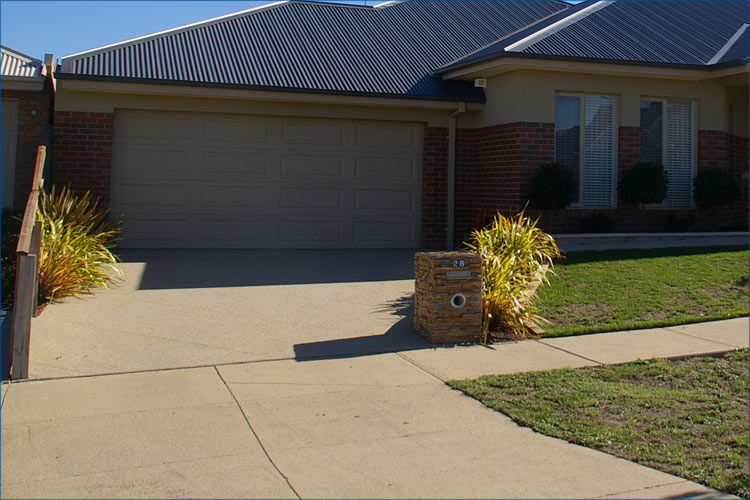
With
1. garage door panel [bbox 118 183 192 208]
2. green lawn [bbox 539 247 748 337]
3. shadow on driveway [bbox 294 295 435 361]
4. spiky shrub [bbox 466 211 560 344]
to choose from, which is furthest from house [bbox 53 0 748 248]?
shadow on driveway [bbox 294 295 435 361]

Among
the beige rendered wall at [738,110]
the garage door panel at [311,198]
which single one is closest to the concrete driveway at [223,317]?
the garage door panel at [311,198]

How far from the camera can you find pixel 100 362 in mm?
7164

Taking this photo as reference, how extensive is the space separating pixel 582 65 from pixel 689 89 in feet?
8.93

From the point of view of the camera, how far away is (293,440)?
209 inches

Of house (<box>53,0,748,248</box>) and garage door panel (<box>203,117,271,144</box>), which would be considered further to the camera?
garage door panel (<box>203,117,271,144</box>)

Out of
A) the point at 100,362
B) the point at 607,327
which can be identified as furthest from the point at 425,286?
the point at 100,362

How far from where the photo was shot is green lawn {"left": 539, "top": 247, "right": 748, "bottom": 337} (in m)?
9.00

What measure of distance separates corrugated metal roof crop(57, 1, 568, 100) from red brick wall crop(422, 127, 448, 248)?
3.21 ft

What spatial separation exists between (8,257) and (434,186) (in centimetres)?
796

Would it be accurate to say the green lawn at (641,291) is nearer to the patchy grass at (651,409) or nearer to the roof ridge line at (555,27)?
the patchy grass at (651,409)

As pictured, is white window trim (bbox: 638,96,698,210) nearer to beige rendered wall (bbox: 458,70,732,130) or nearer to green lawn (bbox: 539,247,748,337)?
beige rendered wall (bbox: 458,70,732,130)

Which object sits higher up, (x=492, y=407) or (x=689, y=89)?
(x=689, y=89)

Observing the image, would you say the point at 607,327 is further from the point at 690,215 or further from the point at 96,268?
the point at 690,215

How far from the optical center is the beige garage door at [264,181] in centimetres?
1390
